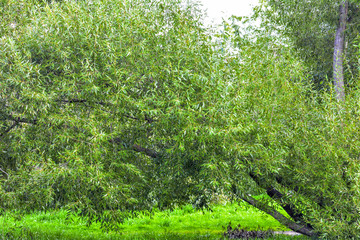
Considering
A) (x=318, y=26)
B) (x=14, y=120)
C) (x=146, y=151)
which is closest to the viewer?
(x=14, y=120)

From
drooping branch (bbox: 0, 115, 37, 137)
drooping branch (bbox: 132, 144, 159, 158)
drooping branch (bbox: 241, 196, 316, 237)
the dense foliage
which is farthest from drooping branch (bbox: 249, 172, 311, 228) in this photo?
drooping branch (bbox: 0, 115, 37, 137)

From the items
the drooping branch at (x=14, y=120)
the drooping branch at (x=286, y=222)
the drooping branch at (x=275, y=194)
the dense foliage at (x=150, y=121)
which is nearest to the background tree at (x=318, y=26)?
the drooping branch at (x=286, y=222)

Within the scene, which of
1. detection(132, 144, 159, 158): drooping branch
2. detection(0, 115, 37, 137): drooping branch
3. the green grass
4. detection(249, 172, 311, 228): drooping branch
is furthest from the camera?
the green grass

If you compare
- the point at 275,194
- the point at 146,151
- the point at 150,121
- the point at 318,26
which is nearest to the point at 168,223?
the point at 275,194

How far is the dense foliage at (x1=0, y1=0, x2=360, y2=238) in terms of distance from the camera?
25.7ft

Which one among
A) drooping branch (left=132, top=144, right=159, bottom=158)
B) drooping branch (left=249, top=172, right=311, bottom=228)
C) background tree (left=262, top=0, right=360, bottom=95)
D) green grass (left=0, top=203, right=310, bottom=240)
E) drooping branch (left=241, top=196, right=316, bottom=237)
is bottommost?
green grass (left=0, top=203, right=310, bottom=240)

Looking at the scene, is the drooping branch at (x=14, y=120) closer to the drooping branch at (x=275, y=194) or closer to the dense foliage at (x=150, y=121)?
the dense foliage at (x=150, y=121)

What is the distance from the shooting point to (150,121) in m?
9.05

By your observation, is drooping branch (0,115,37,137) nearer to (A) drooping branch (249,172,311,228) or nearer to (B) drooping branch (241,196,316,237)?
(A) drooping branch (249,172,311,228)

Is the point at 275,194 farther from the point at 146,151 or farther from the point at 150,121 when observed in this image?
the point at 150,121

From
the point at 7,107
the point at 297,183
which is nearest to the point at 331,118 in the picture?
the point at 297,183

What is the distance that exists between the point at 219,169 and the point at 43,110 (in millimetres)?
4377

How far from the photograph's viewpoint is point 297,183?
9.73 meters

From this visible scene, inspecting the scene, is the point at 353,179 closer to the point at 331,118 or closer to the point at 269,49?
the point at 331,118
